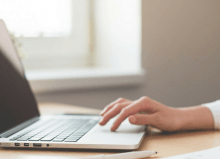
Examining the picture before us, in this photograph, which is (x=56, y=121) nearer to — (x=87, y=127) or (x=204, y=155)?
(x=87, y=127)

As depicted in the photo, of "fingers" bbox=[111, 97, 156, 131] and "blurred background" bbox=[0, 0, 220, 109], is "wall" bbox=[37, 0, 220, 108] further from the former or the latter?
"fingers" bbox=[111, 97, 156, 131]

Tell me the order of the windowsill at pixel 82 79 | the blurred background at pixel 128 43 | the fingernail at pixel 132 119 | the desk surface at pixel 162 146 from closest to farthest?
the desk surface at pixel 162 146 → the fingernail at pixel 132 119 → the windowsill at pixel 82 79 → the blurred background at pixel 128 43

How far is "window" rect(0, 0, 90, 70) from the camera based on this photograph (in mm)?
1602

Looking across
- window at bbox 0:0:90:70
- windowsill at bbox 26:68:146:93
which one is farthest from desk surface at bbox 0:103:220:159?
window at bbox 0:0:90:70

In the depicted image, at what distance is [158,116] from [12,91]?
1.18ft

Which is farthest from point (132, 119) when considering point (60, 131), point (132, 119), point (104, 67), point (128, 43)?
point (104, 67)

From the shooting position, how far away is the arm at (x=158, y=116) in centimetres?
67

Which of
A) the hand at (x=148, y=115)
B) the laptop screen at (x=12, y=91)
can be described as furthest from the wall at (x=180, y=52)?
the hand at (x=148, y=115)

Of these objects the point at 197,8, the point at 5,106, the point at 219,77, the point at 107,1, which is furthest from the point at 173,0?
the point at 5,106

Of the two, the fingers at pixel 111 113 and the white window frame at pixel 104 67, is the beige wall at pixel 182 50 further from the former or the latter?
the fingers at pixel 111 113

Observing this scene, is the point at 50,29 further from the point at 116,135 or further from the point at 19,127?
the point at 116,135

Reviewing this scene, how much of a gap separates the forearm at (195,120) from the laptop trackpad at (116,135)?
0.31ft

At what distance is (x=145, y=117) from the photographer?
0.68 m

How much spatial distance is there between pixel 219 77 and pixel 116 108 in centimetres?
117
